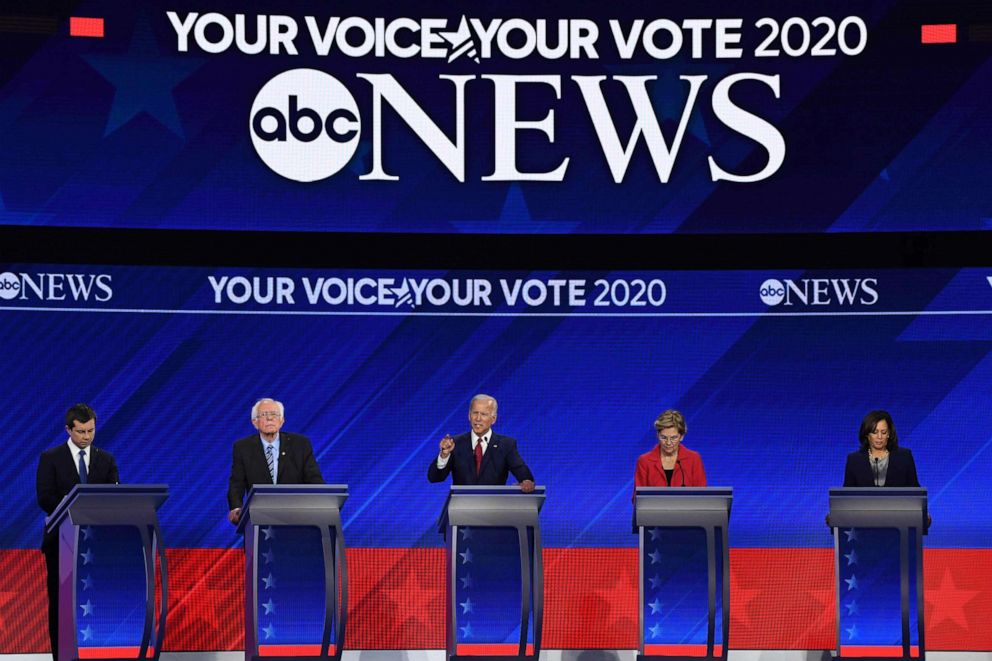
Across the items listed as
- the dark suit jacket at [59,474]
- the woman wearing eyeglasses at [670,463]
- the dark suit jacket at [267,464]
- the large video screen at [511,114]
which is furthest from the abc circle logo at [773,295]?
the dark suit jacket at [59,474]

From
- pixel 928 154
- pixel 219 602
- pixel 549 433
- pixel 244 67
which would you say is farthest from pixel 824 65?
pixel 219 602

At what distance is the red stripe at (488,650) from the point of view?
8.80m

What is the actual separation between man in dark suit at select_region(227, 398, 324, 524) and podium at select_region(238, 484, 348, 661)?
0.66m

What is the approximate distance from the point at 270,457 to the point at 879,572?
3.00 metres

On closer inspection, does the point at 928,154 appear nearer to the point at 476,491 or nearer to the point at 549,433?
the point at 549,433

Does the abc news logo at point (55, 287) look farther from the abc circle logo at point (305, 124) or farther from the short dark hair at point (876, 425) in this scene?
the short dark hair at point (876, 425)

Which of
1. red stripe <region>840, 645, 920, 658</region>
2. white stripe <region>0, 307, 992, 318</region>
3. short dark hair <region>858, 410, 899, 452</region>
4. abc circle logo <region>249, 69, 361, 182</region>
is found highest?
abc circle logo <region>249, 69, 361, 182</region>

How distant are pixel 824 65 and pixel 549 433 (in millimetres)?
2568

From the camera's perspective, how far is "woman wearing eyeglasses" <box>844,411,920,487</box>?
30.3ft

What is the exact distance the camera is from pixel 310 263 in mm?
10531

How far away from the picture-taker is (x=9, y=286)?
10375 mm

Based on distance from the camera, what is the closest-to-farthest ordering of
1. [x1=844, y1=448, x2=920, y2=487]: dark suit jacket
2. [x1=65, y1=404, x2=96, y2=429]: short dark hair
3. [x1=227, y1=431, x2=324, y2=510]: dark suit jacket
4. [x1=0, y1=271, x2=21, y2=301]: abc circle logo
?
1. [x1=65, y1=404, x2=96, y2=429]: short dark hair
2. [x1=844, y1=448, x2=920, y2=487]: dark suit jacket
3. [x1=227, y1=431, x2=324, y2=510]: dark suit jacket
4. [x1=0, y1=271, x2=21, y2=301]: abc circle logo

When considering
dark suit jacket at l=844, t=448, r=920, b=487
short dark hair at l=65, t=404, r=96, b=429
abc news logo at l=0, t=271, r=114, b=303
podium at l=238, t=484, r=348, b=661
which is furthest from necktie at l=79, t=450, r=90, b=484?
dark suit jacket at l=844, t=448, r=920, b=487

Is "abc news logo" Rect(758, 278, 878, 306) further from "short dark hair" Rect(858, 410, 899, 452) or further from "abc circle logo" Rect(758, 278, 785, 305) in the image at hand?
"short dark hair" Rect(858, 410, 899, 452)
